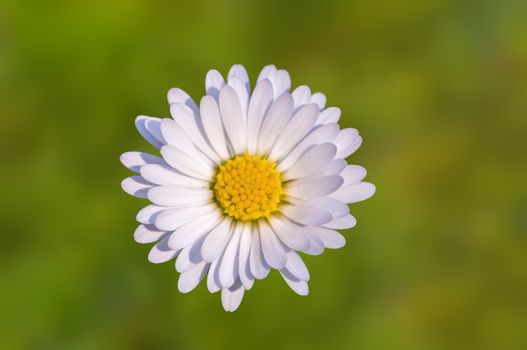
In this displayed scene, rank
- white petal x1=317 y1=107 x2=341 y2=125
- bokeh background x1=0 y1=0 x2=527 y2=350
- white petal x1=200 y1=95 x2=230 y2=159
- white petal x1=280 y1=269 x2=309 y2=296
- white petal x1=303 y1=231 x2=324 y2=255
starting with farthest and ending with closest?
bokeh background x1=0 y1=0 x2=527 y2=350
white petal x1=317 y1=107 x2=341 y2=125
white petal x1=280 y1=269 x2=309 y2=296
white petal x1=200 y1=95 x2=230 y2=159
white petal x1=303 y1=231 x2=324 y2=255

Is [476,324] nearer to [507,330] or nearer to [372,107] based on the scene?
[507,330]

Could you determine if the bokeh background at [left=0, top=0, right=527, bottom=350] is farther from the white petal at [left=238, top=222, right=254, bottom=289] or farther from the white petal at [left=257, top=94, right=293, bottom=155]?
the white petal at [left=257, top=94, right=293, bottom=155]

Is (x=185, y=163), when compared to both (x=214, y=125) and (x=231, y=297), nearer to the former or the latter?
(x=214, y=125)

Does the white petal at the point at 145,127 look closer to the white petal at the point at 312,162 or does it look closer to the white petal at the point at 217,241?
the white petal at the point at 217,241

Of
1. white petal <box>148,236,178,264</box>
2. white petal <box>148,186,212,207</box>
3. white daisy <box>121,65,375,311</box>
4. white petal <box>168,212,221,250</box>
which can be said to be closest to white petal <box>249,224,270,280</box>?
white daisy <box>121,65,375,311</box>

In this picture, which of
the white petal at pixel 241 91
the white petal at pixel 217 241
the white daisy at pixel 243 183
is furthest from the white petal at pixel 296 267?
the white petal at pixel 241 91

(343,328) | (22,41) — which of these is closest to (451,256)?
(343,328)
